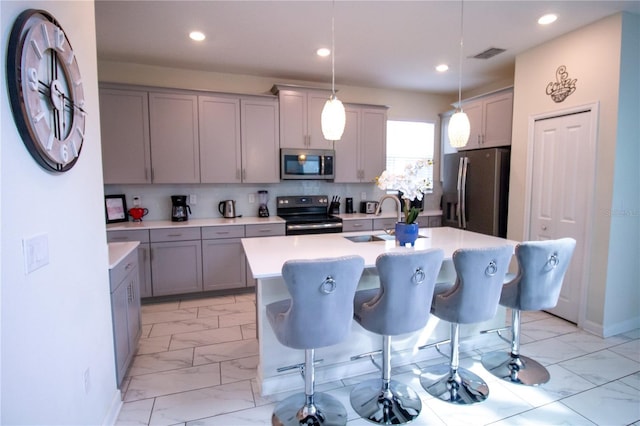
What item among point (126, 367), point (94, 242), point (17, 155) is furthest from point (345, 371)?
point (17, 155)

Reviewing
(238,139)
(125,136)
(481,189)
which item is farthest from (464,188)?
(125,136)

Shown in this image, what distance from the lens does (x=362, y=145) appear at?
15.3ft

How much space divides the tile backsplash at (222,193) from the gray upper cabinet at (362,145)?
A: 12.7 inches

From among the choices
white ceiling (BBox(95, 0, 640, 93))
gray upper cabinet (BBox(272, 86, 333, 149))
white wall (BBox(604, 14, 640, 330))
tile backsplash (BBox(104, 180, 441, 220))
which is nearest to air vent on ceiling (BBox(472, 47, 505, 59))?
white ceiling (BBox(95, 0, 640, 93))

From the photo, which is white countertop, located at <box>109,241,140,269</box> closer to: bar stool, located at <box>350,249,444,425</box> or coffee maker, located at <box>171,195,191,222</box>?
coffee maker, located at <box>171,195,191,222</box>

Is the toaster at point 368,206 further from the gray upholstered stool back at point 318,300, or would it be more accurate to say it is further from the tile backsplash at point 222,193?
the gray upholstered stool back at point 318,300

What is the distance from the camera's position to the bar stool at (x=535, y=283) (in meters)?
2.05

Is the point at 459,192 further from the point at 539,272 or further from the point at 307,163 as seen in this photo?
the point at 539,272

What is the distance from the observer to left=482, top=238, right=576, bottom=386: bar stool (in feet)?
6.74

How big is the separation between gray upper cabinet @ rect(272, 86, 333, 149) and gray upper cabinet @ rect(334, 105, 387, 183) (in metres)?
0.39

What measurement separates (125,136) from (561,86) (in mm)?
4594

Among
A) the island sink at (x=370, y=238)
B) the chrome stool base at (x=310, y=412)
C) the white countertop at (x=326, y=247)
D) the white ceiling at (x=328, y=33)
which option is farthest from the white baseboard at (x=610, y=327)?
the white ceiling at (x=328, y=33)

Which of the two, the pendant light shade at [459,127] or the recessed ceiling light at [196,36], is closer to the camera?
the pendant light shade at [459,127]

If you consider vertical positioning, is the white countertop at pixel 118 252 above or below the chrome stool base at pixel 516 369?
above
